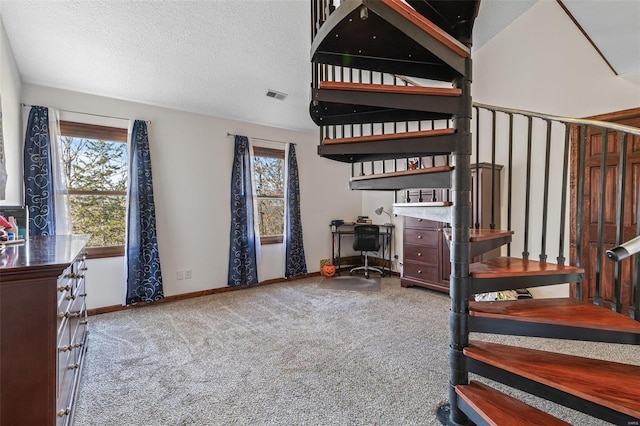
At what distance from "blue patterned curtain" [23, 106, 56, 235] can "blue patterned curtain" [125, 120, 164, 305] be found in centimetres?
68

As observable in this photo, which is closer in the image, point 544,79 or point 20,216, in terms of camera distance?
point 20,216

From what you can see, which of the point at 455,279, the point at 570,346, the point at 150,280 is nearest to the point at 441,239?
the point at 570,346

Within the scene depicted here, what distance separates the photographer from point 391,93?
154 centimetres

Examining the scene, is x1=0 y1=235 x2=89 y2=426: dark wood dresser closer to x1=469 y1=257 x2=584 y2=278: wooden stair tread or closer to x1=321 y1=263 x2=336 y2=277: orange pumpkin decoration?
x1=469 y1=257 x2=584 y2=278: wooden stair tread

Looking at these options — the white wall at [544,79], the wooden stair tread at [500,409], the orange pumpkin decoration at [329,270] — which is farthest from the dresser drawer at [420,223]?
the wooden stair tread at [500,409]

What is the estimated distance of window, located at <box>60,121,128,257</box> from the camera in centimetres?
324

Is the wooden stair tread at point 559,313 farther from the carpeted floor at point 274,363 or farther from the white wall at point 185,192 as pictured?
the white wall at point 185,192

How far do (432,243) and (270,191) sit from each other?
253 cm

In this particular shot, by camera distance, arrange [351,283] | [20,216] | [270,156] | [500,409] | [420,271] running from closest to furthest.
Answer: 1. [500,409]
2. [20,216]
3. [420,271]
4. [351,283]
5. [270,156]

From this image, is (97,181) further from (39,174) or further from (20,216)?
(20,216)

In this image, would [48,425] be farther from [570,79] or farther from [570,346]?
[570,79]

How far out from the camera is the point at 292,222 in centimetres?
472

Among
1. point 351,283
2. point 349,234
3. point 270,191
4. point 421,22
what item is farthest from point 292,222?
point 421,22

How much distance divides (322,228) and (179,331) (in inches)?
115
